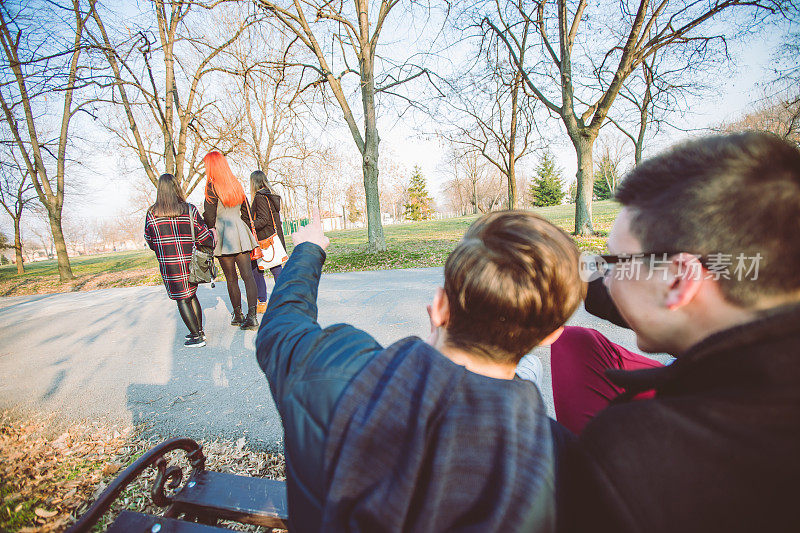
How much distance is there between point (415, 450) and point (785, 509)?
57 cm

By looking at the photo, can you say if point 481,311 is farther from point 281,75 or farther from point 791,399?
point 281,75

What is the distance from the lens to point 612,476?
604 millimetres

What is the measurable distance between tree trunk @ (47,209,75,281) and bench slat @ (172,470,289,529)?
15237mm

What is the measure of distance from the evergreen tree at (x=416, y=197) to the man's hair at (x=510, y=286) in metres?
59.0

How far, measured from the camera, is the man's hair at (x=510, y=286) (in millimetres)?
918

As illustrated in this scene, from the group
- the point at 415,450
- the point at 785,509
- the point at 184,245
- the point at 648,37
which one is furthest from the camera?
the point at 648,37

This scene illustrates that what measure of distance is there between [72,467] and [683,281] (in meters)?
3.43

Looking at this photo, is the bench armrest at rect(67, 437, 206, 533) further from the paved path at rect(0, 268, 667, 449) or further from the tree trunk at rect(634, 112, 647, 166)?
the tree trunk at rect(634, 112, 647, 166)

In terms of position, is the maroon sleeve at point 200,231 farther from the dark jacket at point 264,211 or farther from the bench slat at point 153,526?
the bench slat at point 153,526

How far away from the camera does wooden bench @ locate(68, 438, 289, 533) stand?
4.27 ft

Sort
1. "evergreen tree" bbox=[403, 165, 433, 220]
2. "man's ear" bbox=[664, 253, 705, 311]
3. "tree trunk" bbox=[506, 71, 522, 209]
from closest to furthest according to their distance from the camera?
"man's ear" bbox=[664, 253, 705, 311]
"tree trunk" bbox=[506, 71, 522, 209]
"evergreen tree" bbox=[403, 165, 433, 220]

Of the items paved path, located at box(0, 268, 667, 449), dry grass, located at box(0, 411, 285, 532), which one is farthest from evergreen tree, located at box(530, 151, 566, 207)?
dry grass, located at box(0, 411, 285, 532)

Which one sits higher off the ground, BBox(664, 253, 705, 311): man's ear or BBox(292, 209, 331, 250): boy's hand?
BBox(292, 209, 331, 250): boy's hand

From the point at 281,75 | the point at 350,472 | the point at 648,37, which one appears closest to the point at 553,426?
the point at 350,472
